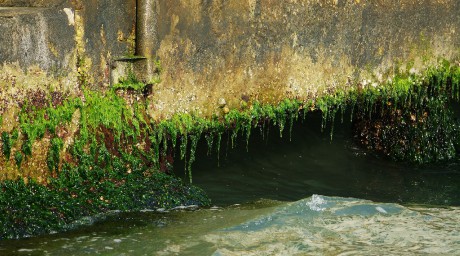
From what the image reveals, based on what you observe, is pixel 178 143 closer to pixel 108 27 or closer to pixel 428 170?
pixel 108 27

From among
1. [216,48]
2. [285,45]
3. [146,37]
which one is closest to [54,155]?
[146,37]

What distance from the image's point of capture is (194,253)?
16.0ft

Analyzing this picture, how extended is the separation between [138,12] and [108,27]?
0.77 feet

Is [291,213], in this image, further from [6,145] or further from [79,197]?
[6,145]

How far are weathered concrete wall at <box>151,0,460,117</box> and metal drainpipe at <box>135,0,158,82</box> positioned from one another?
0.19 feet

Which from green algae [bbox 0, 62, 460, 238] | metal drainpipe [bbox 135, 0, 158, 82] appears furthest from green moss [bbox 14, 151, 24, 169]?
metal drainpipe [bbox 135, 0, 158, 82]

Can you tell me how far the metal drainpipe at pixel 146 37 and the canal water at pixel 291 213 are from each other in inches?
37.9

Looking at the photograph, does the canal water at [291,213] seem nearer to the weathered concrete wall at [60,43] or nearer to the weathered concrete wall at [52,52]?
the weathered concrete wall at [52,52]

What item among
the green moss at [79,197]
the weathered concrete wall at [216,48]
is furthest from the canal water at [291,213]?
the weathered concrete wall at [216,48]

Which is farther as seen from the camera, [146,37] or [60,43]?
[146,37]

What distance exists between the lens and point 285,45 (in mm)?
6641

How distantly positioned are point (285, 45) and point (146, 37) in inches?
47.4

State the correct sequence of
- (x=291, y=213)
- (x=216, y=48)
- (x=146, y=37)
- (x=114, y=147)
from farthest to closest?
(x=216, y=48)
(x=146, y=37)
(x=114, y=147)
(x=291, y=213)

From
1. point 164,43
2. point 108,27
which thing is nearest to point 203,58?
point 164,43
